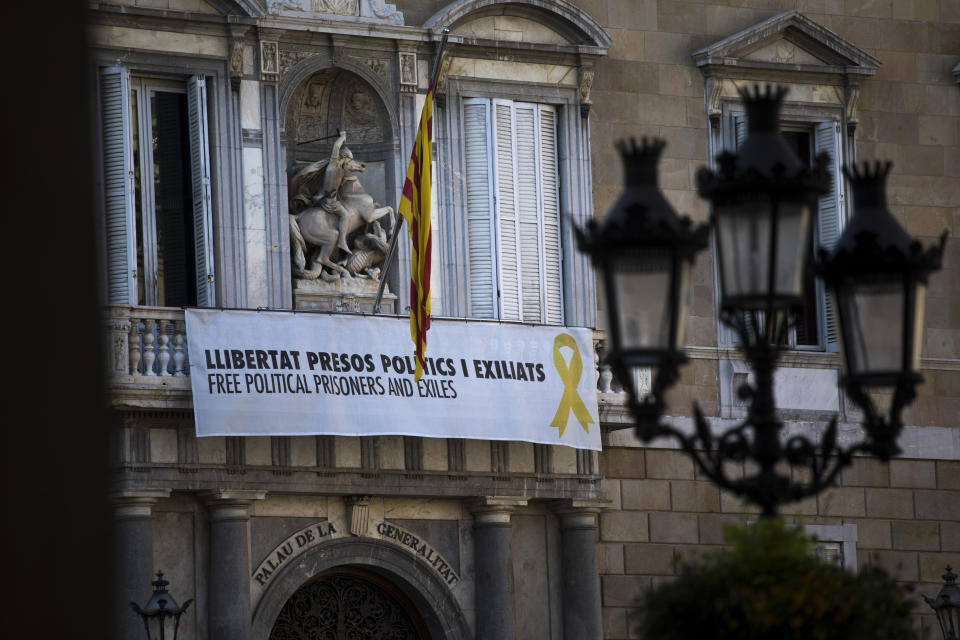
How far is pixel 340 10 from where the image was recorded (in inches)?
758

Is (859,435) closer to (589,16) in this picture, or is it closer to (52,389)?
(589,16)

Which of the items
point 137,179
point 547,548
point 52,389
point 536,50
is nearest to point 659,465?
point 547,548

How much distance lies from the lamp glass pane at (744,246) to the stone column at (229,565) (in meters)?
11.1

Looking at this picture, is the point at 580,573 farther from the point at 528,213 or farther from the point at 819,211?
the point at 819,211

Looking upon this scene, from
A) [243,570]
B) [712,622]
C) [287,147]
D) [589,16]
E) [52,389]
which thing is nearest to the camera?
[52,389]

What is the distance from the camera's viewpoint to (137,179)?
59.8ft

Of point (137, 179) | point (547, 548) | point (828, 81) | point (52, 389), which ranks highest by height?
point (828, 81)

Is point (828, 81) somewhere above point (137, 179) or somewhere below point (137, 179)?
above

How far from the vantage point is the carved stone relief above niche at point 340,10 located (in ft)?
62.0

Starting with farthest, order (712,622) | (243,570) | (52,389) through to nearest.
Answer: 1. (243,570)
2. (712,622)
3. (52,389)

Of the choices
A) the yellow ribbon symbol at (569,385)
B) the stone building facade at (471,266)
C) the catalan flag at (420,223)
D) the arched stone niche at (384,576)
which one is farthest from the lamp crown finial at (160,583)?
the yellow ribbon symbol at (569,385)

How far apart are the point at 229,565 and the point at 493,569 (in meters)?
2.87

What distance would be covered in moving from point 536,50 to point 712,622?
46.1 feet

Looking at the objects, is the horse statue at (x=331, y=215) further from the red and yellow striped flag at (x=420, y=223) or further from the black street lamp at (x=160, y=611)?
the black street lamp at (x=160, y=611)
